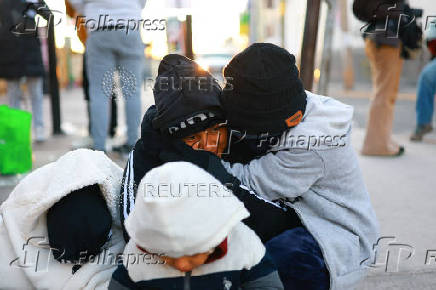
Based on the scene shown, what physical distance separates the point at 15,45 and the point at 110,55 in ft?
5.53

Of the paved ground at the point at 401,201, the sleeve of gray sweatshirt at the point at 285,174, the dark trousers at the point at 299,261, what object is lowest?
the paved ground at the point at 401,201

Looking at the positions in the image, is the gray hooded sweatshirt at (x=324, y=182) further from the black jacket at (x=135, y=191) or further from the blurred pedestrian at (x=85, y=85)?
the blurred pedestrian at (x=85, y=85)

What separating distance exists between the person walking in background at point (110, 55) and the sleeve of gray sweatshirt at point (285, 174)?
221cm

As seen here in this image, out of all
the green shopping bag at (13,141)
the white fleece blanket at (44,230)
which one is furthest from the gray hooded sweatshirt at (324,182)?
the green shopping bag at (13,141)

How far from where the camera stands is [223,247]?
1341mm

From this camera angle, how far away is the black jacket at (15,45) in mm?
4699

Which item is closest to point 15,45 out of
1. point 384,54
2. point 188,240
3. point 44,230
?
point 384,54

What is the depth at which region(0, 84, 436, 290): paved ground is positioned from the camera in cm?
218

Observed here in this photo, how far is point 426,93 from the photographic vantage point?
16.1ft

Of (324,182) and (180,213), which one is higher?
(180,213)

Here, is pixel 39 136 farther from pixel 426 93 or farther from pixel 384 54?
pixel 426 93

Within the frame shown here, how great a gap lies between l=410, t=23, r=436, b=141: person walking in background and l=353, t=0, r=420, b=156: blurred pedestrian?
2.73ft

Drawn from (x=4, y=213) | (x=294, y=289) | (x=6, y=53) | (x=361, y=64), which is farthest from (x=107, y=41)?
(x=361, y=64)

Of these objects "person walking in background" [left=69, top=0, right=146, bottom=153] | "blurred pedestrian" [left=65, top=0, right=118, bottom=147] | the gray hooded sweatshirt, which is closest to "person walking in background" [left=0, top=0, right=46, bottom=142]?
"blurred pedestrian" [left=65, top=0, right=118, bottom=147]
